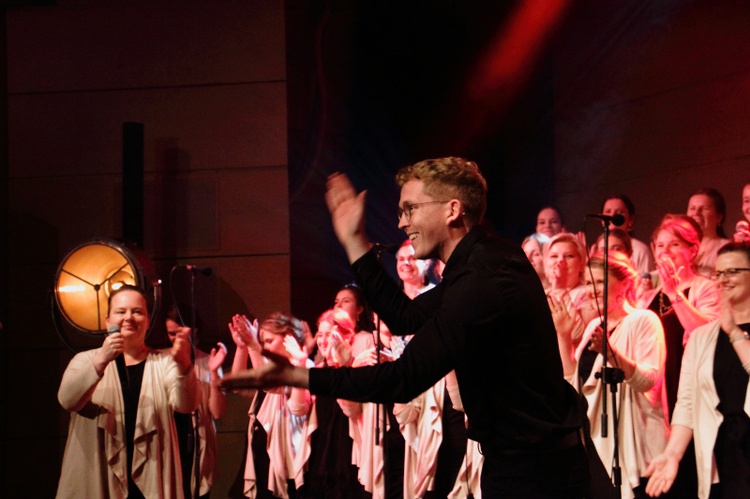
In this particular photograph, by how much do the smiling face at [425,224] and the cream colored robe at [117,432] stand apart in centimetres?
291

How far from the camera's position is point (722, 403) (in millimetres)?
4816

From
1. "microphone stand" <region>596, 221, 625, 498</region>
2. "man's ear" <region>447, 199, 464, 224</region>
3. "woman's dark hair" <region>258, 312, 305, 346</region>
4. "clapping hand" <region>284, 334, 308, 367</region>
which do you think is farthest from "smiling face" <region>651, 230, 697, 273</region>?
"man's ear" <region>447, 199, 464, 224</region>

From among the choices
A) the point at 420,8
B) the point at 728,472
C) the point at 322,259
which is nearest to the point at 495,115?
the point at 420,8

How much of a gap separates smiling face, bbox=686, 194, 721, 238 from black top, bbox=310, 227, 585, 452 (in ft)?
11.5

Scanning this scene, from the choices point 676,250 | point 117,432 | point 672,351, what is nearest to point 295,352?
point 117,432

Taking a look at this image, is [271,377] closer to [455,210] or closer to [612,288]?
[455,210]

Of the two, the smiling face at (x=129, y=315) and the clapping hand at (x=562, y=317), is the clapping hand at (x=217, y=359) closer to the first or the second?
the smiling face at (x=129, y=315)

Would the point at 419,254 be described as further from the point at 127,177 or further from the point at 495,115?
the point at 495,115

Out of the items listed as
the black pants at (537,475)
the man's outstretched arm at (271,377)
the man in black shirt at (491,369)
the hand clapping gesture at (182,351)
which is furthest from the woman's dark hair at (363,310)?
the man's outstretched arm at (271,377)

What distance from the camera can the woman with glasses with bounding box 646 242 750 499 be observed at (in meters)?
4.71

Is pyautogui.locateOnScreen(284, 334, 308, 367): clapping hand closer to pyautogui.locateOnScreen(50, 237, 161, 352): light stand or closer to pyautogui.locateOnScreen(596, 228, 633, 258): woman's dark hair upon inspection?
pyautogui.locateOnScreen(50, 237, 161, 352): light stand

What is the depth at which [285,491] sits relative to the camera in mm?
6527

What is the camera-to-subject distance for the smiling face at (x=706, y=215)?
231 inches

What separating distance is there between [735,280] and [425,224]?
99.7 inches
